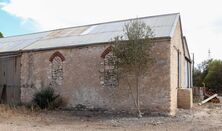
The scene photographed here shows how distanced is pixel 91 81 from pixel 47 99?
114 inches

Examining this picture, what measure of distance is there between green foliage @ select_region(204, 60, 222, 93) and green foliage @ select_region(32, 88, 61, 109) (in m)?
27.3

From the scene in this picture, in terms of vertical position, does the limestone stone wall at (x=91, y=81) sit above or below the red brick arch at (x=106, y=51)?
below

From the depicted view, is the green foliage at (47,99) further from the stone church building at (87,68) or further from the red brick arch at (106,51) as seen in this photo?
the red brick arch at (106,51)

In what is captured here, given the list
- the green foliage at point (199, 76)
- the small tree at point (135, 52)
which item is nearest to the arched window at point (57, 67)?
the small tree at point (135, 52)

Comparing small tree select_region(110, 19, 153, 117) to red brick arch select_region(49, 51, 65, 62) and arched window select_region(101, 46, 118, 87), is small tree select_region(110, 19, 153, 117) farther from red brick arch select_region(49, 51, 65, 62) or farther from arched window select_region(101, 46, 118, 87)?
red brick arch select_region(49, 51, 65, 62)

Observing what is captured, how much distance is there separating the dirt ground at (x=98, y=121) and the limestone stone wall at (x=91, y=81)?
837mm

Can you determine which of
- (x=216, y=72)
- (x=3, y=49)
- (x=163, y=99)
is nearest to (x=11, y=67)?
(x=3, y=49)

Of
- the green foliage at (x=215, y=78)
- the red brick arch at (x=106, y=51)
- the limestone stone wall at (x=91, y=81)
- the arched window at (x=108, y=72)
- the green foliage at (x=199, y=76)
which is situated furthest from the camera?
the green foliage at (x=199, y=76)

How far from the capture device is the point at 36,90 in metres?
20.4

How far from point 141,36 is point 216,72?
29.2 meters

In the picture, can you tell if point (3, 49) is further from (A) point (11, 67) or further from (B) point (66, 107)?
(B) point (66, 107)

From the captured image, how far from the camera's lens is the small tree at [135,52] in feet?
49.5

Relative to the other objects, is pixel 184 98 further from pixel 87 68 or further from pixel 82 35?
pixel 82 35

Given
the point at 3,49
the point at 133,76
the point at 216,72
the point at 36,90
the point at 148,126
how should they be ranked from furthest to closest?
the point at 216,72
the point at 3,49
the point at 36,90
the point at 133,76
the point at 148,126
